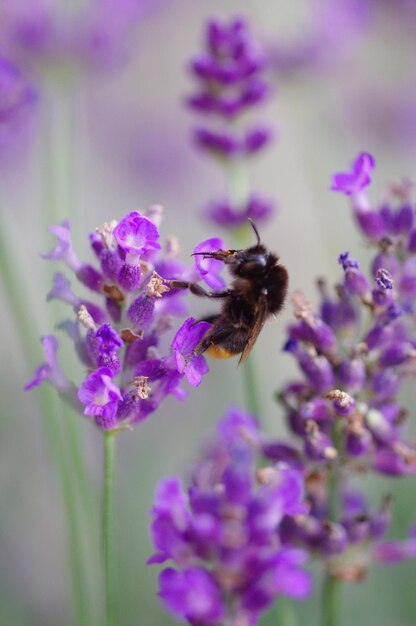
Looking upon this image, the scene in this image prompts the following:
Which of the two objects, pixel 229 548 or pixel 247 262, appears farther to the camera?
pixel 247 262

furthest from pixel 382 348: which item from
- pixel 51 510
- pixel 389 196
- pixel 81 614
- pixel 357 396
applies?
pixel 51 510

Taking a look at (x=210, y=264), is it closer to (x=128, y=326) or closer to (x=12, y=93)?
(x=128, y=326)

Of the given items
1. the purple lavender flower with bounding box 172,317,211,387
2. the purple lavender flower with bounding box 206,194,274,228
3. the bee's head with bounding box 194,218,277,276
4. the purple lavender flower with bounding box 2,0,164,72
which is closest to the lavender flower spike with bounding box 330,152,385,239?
the bee's head with bounding box 194,218,277,276

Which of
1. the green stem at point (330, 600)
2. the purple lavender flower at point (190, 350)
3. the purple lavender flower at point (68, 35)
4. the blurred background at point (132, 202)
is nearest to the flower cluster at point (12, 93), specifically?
the blurred background at point (132, 202)

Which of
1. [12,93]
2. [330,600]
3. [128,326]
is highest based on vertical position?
[12,93]

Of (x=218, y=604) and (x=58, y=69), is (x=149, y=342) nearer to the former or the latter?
(x=218, y=604)

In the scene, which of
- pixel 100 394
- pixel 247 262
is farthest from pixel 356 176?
pixel 100 394
